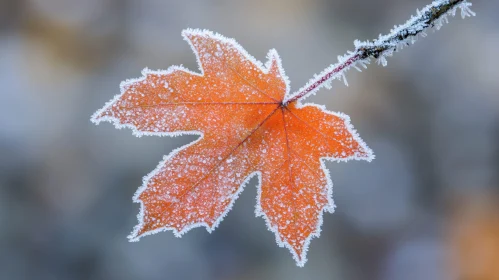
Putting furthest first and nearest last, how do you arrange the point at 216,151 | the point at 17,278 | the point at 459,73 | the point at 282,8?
the point at 282,8, the point at 459,73, the point at 17,278, the point at 216,151

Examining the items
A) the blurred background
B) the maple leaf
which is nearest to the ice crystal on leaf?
the maple leaf

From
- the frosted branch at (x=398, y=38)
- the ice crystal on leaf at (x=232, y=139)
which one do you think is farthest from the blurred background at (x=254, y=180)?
the frosted branch at (x=398, y=38)

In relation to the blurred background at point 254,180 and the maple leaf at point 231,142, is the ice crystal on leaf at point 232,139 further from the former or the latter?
the blurred background at point 254,180

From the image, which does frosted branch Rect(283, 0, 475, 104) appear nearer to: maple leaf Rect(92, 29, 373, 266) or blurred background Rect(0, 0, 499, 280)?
maple leaf Rect(92, 29, 373, 266)

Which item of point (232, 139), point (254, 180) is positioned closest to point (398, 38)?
point (232, 139)

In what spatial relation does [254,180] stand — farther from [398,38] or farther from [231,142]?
[398,38]

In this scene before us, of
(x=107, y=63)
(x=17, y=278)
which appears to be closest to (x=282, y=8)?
(x=107, y=63)

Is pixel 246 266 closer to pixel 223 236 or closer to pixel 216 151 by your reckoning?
pixel 223 236
